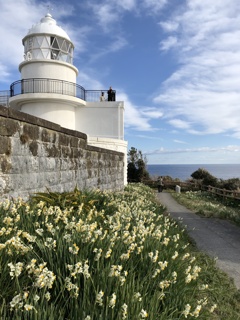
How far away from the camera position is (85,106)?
73.4ft

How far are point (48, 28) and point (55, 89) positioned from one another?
4.41 meters

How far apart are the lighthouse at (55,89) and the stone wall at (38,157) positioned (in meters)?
10.4

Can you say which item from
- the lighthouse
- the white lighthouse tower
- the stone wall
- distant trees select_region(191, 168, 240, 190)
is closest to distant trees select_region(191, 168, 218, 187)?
distant trees select_region(191, 168, 240, 190)

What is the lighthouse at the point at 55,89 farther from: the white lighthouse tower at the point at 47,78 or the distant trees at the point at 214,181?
the distant trees at the point at 214,181

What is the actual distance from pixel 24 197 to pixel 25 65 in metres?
17.7

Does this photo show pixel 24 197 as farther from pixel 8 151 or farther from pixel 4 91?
pixel 4 91

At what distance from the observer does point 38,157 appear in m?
5.87

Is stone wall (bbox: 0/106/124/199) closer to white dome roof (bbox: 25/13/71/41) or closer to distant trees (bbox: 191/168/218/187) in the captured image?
white dome roof (bbox: 25/13/71/41)

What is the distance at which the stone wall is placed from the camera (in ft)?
15.9

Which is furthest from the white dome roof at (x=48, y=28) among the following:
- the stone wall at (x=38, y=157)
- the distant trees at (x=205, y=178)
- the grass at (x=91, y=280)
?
the distant trees at (x=205, y=178)

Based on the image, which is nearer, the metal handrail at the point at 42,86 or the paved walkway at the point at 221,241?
the paved walkway at the point at 221,241

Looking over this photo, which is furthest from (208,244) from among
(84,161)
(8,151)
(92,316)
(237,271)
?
(92,316)

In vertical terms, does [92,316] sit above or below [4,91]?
below

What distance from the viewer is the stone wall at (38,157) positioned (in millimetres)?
4855
